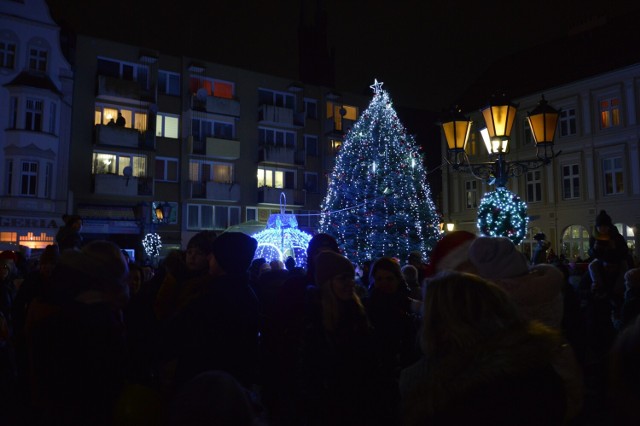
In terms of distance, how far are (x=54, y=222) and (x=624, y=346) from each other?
2888 centimetres

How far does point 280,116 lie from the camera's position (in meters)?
36.1

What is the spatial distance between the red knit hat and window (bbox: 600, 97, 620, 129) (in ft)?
94.9

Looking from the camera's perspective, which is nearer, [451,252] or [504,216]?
[451,252]

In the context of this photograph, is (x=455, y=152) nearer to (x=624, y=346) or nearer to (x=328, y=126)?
(x=624, y=346)

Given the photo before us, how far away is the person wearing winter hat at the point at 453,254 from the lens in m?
4.03

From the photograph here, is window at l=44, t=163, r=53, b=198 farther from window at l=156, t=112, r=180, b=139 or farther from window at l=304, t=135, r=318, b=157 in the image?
window at l=304, t=135, r=318, b=157

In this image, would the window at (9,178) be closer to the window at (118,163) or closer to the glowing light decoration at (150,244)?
the window at (118,163)

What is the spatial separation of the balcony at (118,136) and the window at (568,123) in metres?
26.5

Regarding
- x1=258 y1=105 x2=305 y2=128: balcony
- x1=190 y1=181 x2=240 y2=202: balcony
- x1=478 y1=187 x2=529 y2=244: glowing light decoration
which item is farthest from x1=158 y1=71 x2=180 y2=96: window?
x1=478 y1=187 x2=529 y2=244: glowing light decoration

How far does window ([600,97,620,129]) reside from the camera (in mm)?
28281

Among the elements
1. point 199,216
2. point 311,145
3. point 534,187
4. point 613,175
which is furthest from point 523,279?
point 311,145

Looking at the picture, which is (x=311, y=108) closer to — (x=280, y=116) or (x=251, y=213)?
(x=280, y=116)

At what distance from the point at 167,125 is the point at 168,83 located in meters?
2.76

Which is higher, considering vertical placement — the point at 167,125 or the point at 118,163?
the point at 167,125
